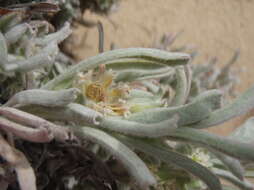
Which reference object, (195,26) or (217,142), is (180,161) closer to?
(217,142)

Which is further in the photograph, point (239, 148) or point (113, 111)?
point (113, 111)

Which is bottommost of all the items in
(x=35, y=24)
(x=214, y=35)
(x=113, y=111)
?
(x=214, y=35)

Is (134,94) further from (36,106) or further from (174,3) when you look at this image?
(174,3)

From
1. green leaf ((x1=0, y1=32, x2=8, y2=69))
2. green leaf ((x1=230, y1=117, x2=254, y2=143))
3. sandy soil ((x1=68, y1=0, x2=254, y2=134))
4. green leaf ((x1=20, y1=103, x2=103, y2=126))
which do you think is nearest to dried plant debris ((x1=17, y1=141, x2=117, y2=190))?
green leaf ((x1=20, y1=103, x2=103, y2=126))

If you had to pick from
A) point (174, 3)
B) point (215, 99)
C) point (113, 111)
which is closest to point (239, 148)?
point (215, 99)

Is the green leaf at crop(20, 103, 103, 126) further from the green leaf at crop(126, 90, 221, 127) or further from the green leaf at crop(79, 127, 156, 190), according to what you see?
the green leaf at crop(126, 90, 221, 127)

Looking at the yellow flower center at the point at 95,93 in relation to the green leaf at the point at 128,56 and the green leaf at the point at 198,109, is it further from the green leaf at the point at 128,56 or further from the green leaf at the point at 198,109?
the green leaf at the point at 198,109
